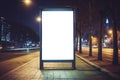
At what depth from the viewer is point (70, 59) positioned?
21.1 meters

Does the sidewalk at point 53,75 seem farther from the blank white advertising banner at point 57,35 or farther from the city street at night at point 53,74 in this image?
the blank white advertising banner at point 57,35

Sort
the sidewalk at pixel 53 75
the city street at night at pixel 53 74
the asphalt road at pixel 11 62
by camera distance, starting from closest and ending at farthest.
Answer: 1. the sidewalk at pixel 53 75
2. the city street at night at pixel 53 74
3. the asphalt road at pixel 11 62

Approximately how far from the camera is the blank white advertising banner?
21188 millimetres

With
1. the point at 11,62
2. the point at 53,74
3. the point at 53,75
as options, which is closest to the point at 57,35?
the point at 53,74

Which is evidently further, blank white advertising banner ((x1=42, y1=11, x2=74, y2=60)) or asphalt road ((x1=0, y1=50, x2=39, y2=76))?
asphalt road ((x1=0, y1=50, x2=39, y2=76))

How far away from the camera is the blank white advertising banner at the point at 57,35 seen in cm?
2119

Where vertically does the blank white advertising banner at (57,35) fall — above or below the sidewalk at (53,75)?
above

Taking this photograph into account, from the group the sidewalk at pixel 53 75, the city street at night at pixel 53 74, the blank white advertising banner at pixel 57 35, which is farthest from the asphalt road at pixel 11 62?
the blank white advertising banner at pixel 57 35

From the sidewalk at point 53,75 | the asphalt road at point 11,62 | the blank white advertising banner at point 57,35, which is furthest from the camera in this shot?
the asphalt road at point 11,62

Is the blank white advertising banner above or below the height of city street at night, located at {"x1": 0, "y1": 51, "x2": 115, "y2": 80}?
above

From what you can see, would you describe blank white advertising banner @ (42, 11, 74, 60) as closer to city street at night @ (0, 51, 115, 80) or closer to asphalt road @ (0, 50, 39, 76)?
city street at night @ (0, 51, 115, 80)

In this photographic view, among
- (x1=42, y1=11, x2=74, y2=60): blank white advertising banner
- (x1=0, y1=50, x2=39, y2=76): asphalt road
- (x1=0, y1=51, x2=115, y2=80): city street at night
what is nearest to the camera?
(x1=0, y1=51, x2=115, y2=80): city street at night

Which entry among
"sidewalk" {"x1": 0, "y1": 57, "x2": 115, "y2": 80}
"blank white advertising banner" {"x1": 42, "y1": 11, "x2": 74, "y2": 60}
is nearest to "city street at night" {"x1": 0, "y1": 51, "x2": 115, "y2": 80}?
"sidewalk" {"x1": 0, "y1": 57, "x2": 115, "y2": 80}

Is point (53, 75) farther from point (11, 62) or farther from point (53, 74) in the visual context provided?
point (11, 62)
